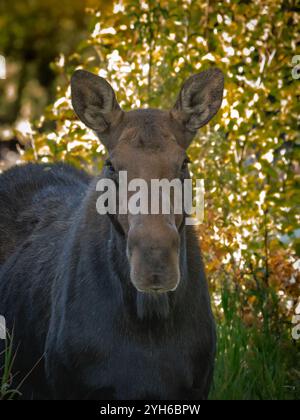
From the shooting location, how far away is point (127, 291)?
5340 mm

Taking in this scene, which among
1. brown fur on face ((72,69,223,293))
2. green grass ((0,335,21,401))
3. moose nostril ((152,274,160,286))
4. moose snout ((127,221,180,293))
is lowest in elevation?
green grass ((0,335,21,401))

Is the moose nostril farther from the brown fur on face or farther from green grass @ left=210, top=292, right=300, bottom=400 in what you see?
green grass @ left=210, top=292, right=300, bottom=400

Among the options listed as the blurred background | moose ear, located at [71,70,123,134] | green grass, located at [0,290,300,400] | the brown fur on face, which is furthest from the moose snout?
the blurred background

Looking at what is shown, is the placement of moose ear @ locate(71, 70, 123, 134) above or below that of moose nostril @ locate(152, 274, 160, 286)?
above

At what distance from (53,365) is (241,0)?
4789mm

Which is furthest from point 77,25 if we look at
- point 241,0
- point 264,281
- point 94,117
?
point 94,117

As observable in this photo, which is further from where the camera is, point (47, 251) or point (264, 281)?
point (264, 281)

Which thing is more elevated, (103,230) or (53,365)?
(103,230)

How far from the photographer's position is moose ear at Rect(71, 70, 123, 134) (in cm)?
552

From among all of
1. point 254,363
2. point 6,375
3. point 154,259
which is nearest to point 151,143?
point 154,259

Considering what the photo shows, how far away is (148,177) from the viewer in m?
5.00
